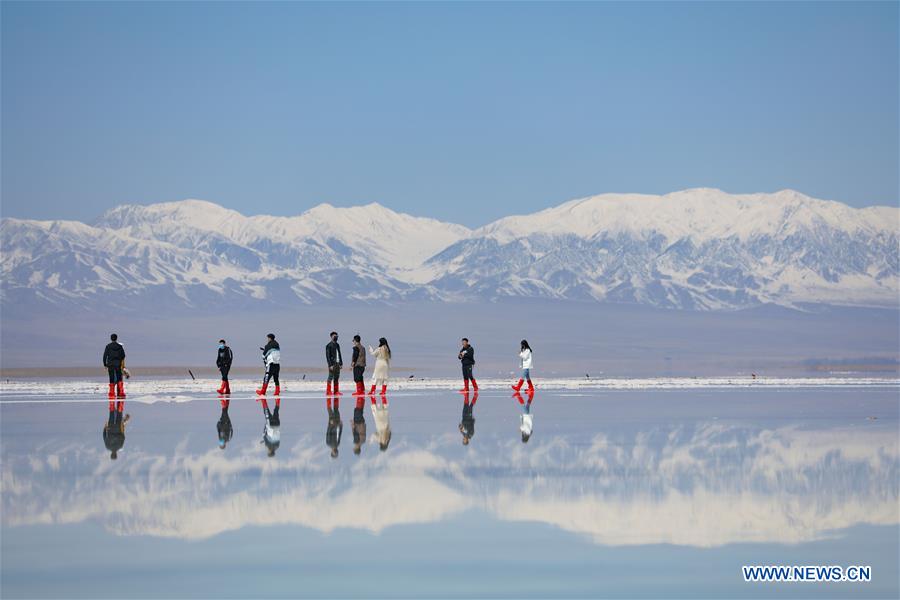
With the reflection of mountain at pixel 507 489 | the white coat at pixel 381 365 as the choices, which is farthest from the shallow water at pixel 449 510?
the white coat at pixel 381 365

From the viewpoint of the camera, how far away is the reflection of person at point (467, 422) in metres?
23.0

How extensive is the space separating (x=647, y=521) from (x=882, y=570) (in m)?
2.80

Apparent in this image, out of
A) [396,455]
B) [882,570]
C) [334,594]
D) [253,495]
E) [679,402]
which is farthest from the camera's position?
[679,402]

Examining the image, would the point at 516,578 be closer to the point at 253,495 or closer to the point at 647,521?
the point at 647,521

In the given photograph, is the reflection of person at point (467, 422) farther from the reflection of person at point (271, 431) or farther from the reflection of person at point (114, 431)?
the reflection of person at point (114, 431)

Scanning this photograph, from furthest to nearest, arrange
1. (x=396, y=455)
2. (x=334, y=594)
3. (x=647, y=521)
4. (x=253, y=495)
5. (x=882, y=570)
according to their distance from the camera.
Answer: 1. (x=396, y=455)
2. (x=253, y=495)
3. (x=647, y=521)
4. (x=882, y=570)
5. (x=334, y=594)

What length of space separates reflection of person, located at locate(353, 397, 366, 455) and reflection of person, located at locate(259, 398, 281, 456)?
1299mm

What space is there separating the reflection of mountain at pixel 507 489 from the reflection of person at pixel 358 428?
766mm

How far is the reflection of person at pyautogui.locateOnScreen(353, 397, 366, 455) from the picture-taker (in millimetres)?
21000

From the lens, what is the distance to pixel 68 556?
1216 centimetres

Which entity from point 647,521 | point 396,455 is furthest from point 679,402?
point 647,521

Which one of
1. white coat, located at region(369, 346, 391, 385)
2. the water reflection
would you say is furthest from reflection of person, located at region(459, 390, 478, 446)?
white coat, located at region(369, 346, 391, 385)

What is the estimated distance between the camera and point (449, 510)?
47.9 ft

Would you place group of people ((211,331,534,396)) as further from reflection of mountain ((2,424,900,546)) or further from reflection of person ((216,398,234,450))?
reflection of mountain ((2,424,900,546))
